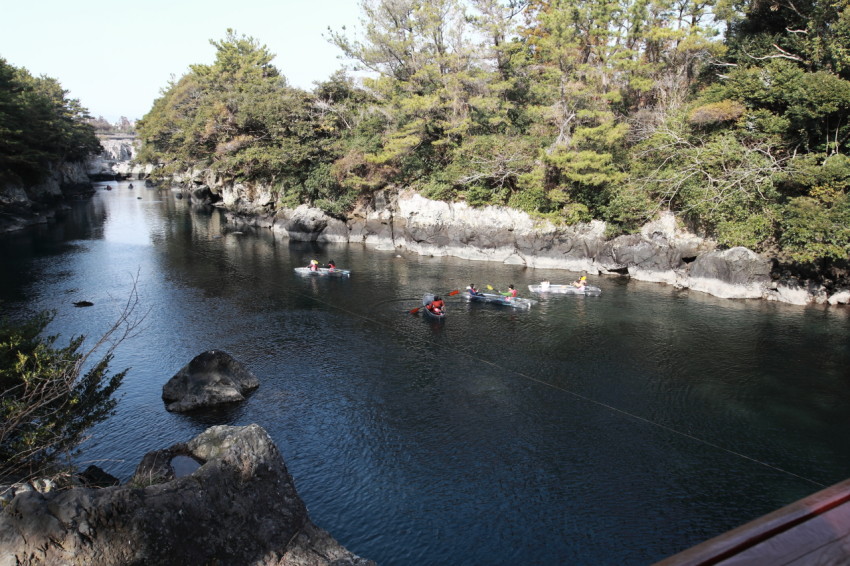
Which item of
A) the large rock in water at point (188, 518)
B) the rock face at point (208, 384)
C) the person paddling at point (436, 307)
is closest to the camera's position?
the large rock in water at point (188, 518)

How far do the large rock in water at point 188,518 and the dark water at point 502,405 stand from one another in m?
2.59

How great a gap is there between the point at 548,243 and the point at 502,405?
22461mm

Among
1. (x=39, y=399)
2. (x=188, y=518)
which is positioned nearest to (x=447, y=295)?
(x=39, y=399)

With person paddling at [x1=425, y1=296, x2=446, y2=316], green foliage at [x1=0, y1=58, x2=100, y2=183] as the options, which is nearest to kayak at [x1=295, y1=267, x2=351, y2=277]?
person paddling at [x1=425, y1=296, x2=446, y2=316]

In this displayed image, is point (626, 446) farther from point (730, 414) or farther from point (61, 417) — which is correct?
point (61, 417)

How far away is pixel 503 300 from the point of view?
3166 centimetres

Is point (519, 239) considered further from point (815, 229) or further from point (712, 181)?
point (815, 229)

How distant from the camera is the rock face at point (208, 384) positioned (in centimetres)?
2058

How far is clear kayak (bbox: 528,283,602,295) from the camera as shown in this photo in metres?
33.3

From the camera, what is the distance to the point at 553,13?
1497 inches

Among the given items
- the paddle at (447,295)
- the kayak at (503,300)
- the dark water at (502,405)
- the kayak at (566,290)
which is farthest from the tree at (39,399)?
the kayak at (566,290)

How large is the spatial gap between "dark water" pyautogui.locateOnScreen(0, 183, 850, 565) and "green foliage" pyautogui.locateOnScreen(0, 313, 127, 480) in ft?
4.74

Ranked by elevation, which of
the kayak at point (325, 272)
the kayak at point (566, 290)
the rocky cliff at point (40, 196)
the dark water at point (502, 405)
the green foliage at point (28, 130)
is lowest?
the dark water at point (502, 405)

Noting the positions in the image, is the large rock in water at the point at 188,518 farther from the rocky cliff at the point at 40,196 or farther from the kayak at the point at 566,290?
the rocky cliff at the point at 40,196
